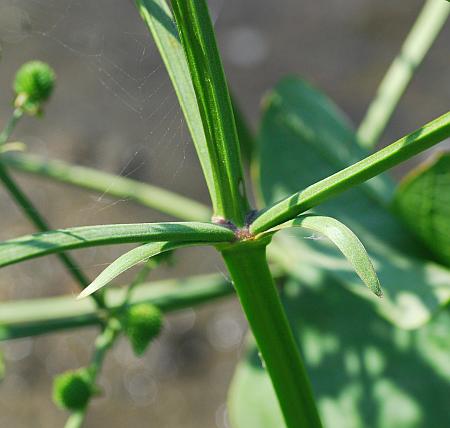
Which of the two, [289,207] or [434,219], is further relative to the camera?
[434,219]

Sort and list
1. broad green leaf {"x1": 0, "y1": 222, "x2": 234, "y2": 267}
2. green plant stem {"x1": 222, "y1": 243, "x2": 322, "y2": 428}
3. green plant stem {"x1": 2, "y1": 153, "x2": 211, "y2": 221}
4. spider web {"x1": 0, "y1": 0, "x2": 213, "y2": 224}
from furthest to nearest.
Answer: spider web {"x1": 0, "y1": 0, "x2": 213, "y2": 224}, green plant stem {"x1": 2, "y1": 153, "x2": 211, "y2": 221}, green plant stem {"x1": 222, "y1": 243, "x2": 322, "y2": 428}, broad green leaf {"x1": 0, "y1": 222, "x2": 234, "y2": 267}

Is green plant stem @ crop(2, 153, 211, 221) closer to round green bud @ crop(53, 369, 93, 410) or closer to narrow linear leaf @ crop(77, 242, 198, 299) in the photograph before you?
round green bud @ crop(53, 369, 93, 410)

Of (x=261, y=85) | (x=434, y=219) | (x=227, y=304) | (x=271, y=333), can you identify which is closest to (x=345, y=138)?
(x=434, y=219)

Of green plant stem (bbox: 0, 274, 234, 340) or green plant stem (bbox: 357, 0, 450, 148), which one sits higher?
green plant stem (bbox: 357, 0, 450, 148)

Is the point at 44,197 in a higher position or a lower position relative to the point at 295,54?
lower

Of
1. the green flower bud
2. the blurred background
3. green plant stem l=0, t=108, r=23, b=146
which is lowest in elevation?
green plant stem l=0, t=108, r=23, b=146

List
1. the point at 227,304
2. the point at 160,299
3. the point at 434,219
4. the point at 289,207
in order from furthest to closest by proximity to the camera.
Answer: the point at 227,304 < the point at 160,299 < the point at 434,219 < the point at 289,207

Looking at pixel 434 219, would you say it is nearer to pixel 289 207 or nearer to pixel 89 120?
pixel 289 207

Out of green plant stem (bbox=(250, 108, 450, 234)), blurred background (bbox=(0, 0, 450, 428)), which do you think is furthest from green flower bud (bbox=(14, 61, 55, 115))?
blurred background (bbox=(0, 0, 450, 428))
